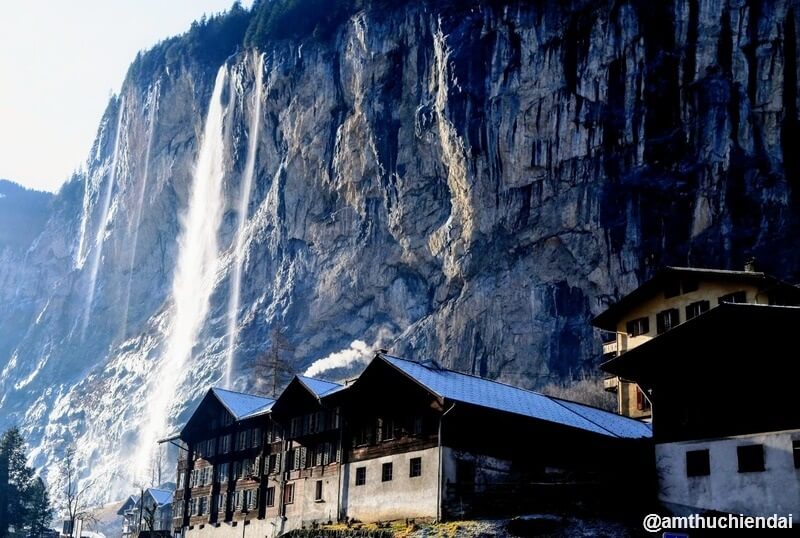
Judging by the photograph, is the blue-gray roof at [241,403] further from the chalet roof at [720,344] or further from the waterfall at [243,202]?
the waterfall at [243,202]

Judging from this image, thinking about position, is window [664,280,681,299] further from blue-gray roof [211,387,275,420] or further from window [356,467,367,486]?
blue-gray roof [211,387,275,420]

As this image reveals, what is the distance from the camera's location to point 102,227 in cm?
17238

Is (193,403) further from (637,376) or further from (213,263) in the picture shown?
(637,376)

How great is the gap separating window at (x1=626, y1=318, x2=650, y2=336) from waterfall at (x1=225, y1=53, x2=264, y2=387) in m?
73.9

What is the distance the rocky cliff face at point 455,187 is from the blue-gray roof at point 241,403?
32.8 m

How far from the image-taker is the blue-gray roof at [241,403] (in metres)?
58.8

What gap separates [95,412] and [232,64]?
54.1 metres

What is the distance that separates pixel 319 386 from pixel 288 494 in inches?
253

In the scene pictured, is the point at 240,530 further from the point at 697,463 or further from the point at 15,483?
the point at 697,463

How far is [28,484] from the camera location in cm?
7756

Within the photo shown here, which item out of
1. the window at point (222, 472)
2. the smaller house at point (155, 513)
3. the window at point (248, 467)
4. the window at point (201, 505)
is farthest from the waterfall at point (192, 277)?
the window at point (248, 467)

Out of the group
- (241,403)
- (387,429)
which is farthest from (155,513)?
(387,429)

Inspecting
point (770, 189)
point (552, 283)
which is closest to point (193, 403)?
point (552, 283)

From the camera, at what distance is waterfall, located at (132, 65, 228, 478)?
123 m
